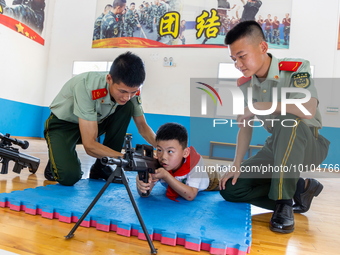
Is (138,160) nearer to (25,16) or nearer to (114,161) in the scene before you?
(114,161)

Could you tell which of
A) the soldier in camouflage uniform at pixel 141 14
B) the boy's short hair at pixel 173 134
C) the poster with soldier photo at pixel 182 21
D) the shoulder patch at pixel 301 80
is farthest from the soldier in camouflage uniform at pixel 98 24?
the shoulder patch at pixel 301 80

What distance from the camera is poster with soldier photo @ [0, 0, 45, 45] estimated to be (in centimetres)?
623

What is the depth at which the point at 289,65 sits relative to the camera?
167 cm

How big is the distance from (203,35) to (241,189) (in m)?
5.77

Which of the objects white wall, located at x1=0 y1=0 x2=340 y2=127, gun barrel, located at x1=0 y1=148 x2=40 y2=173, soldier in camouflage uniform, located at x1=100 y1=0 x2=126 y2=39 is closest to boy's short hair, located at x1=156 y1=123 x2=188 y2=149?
gun barrel, located at x1=0 y1=148 x2=40 y2=173

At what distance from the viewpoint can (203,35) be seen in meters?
6.83

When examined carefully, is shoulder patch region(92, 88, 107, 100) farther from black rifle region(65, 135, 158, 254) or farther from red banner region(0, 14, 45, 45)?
red banner region(0, 14, 45, 45)

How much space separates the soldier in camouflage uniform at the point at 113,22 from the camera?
291 inches

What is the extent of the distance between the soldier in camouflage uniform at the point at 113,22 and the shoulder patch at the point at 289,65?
6.40 meters

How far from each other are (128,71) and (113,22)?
6.49 meters

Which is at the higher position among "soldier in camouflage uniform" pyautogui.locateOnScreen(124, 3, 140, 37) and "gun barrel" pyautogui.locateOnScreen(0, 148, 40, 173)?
"soldier in camouflage uniform" pyautogui.locateOnScreen(124, 3, 140, 37)

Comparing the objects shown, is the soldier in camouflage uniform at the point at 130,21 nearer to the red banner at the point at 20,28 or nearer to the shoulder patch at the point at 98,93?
the red banner at the point at 20,28

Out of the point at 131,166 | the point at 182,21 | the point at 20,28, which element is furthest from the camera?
the point at 182,21

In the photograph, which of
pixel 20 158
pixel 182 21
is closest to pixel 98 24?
pixel 182 21
